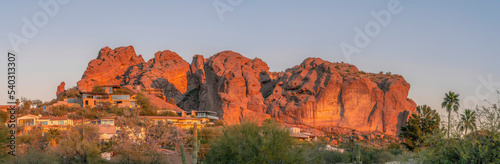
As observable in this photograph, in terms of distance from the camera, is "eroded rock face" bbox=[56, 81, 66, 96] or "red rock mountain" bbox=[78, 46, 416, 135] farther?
"eroded rock face" bbox=[56, 81, 66, 96]

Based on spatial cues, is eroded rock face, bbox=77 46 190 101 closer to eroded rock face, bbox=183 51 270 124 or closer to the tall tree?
eroded rock face, bbox=183 51 270 124

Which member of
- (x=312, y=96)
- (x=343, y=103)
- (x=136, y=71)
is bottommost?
(x=343, y=103)

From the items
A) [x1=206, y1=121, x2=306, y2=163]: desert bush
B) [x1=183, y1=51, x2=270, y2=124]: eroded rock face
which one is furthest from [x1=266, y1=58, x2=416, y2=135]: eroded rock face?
[x1=206, y1=121, x2=306, y2=163]: desert bush

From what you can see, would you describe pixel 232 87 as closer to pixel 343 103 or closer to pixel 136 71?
pixel 343 103

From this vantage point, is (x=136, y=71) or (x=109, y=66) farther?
(x=109, y=66)

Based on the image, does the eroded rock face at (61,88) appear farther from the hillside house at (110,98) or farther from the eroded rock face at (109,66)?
the hillside house at (110,98)

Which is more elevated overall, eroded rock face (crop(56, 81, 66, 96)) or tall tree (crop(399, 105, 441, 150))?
eroded rock face (crop(56, 81, 66, 96))

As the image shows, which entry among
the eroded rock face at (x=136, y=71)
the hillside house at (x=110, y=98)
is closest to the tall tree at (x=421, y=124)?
the hillside house at (x=110, y=98)

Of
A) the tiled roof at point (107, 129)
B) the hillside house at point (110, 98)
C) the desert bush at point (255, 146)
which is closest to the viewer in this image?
the desert bush at point (255, 146)

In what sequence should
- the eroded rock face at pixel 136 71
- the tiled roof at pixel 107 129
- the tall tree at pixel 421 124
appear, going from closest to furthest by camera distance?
the tall tree at pixel 421 124
the tiled roof at pixel 107 129
the eroded rock face at pixel 136 71

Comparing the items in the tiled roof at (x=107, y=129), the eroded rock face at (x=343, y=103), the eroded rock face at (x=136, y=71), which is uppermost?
the eroded rock face at (x=136, y=71)

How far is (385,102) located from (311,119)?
1179 centimetres

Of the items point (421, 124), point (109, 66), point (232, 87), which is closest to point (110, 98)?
point (232, 87)

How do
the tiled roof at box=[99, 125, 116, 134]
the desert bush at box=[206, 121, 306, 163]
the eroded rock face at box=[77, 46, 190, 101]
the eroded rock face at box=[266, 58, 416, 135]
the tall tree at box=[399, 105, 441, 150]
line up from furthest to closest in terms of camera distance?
the eroded rock face at box=[77, 46, 190, 101] < the eroded rock face at box=[266, 58, 416, 135] < the tiled roof at box=[99, 125, 116, 134] < the tall tree at box=[399, 105, 441, 150] < the desert bush at box=[206, 121, 306, 163]
